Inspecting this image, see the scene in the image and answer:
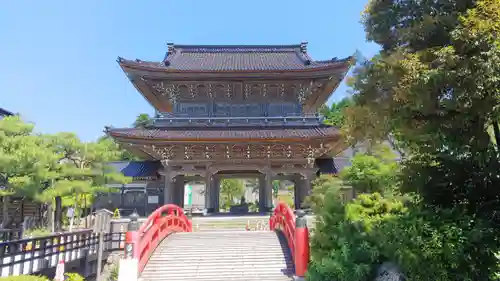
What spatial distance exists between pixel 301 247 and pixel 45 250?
8902mm

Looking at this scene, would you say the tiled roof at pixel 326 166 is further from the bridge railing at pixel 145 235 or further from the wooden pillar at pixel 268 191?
the bridge railing at pixel 145 235

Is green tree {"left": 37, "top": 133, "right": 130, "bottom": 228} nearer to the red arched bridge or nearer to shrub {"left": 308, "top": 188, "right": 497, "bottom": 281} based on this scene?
the red arched bridge

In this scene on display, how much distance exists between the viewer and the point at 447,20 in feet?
18.8

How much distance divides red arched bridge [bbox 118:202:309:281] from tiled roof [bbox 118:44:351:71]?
1145cm

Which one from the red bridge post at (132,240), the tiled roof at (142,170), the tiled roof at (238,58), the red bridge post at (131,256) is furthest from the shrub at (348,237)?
the tiled roof at (142,170)

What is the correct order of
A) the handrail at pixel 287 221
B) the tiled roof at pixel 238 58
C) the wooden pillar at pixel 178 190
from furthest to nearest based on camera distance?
the tiled roof at pixel 238 58, the wooden pillar at pixel 178 190, the handrail at pixel 287 221

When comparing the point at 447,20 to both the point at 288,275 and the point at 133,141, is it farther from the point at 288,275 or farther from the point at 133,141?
the point at 133,141

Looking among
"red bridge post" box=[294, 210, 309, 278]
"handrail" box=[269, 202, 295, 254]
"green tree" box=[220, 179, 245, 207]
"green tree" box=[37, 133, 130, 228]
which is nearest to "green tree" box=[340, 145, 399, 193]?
"handrail" box=[269, 202, 295, 254]

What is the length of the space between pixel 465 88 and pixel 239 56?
20.9m

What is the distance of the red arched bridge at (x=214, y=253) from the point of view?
952 centimetres

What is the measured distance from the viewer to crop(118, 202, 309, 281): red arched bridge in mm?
9516

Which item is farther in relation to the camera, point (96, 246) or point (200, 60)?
point (200, 60)

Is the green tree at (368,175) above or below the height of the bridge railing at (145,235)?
above

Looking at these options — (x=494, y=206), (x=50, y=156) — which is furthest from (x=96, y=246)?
(x=494, y=206)
